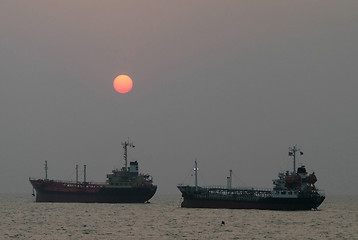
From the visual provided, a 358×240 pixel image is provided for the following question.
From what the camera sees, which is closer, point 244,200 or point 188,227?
point 188,227

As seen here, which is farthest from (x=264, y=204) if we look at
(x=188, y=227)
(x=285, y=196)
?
(x=188, y=227)

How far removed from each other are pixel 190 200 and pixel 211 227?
163ft

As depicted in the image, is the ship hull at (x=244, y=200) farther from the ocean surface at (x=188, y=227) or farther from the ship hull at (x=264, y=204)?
the ocean surface at (x=188, y=227)

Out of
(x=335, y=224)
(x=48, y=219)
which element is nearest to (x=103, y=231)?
(x=48, y=219)

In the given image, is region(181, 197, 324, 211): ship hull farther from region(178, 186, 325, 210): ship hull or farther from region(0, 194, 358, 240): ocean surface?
region(0, 194, 358, 240): ocean surface

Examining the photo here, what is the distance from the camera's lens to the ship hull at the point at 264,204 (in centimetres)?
13762

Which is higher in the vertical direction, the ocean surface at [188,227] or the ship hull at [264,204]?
the ship hull at [264,204]

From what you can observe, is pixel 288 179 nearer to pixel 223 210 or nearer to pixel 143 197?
pixel 223 210

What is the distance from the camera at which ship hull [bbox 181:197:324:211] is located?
13762 cm

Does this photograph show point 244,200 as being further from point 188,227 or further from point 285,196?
point 188,227

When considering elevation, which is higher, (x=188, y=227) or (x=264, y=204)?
(x=264, y=204)

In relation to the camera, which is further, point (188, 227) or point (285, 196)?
point (285, 196)

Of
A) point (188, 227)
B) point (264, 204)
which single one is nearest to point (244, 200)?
point (264, 204)

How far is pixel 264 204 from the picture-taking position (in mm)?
141375
